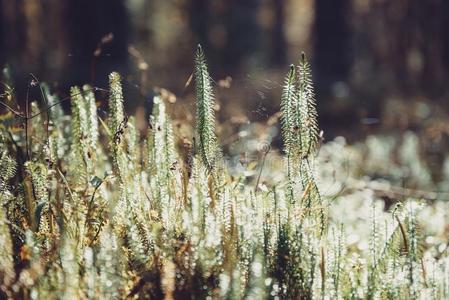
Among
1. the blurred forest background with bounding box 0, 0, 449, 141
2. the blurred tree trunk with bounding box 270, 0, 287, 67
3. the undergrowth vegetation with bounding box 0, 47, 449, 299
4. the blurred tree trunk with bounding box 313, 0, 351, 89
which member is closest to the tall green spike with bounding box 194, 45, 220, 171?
the undergrowth vegetation with bounding box 0, 47, 449, 299

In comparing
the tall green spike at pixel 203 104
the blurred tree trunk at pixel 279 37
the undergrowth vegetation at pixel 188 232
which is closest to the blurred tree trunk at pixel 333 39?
the blurred tree trunk at pixel 279 37

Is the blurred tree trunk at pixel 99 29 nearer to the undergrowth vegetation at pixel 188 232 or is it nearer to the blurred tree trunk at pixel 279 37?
the blurred tree trunk at pixel 279 37

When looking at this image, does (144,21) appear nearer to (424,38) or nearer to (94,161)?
(424,38)

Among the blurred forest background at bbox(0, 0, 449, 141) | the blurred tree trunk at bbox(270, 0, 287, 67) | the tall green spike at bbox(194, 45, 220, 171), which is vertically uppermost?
the blurred tree trunk at bbox(270, 0, 287, 67)

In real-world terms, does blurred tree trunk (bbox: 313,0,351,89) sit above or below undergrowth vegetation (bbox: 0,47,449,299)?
above

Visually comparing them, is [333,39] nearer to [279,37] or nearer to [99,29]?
[99,29]

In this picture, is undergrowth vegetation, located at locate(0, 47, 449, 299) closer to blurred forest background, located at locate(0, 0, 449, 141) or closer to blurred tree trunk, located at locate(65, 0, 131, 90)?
blurred forest background, located at locate(0, 0, 449, 141)

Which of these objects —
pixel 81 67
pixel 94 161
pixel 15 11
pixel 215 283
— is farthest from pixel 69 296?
pixel 15 11
